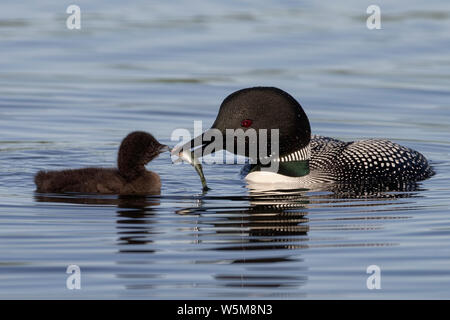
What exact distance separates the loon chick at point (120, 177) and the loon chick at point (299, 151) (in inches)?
14.5

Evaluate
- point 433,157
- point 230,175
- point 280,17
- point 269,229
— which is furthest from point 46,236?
point 280,17

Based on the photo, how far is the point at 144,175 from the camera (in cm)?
921

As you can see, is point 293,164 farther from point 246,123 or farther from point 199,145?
point 199,145

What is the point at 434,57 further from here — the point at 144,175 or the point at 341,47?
the point at 144,175

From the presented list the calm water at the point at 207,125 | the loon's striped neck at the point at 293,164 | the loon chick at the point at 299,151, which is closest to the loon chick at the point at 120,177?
the calm water at the point at 207,125

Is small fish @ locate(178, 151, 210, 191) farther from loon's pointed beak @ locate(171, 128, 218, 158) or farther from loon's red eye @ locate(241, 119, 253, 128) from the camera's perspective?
loon's red eye @ locate(241, 119, 253, 128)

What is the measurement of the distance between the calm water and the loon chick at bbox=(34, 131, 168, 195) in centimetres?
14

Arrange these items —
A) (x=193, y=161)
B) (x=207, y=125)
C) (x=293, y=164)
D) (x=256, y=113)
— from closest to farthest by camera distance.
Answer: (x=193, y=161) < (x=256, y=113) < (x=293, y=164) < (x=207, y=125)

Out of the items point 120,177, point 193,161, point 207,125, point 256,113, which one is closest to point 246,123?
point 256,113

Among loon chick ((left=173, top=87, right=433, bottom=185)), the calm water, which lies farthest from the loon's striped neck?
the calm water

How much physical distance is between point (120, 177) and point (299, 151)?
5.40 ft

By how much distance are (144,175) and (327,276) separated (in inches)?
103

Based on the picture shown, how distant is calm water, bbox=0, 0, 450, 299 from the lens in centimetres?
703

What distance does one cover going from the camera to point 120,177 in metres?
9.16
